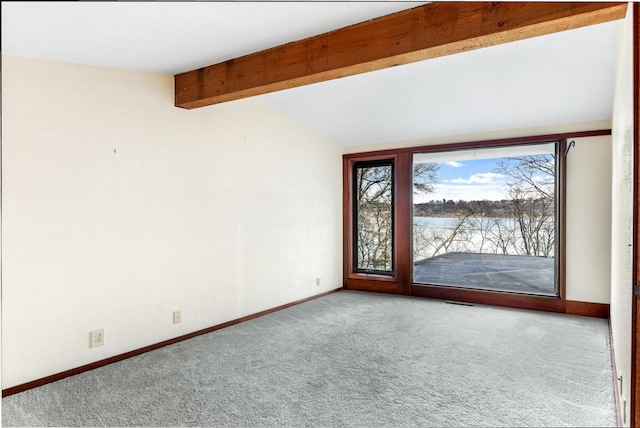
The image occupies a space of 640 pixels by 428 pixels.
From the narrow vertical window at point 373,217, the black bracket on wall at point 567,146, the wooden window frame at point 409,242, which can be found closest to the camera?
the black bracket on wall at point 567,146

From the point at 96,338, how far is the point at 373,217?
3.73 m

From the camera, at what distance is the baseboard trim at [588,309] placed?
4062mm

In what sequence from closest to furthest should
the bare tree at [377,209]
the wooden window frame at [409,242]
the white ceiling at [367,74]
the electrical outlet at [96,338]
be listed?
the white ceiling at [367,74]
the electrical outlet at [96,338]
the wooden window frame at [409,242]
the bare tree at [377,209]

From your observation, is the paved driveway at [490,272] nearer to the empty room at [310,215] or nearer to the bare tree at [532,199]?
the empty room at [310,215]

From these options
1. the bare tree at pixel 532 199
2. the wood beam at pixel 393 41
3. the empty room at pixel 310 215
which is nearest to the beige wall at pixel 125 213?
the empty room at pixel 310 215

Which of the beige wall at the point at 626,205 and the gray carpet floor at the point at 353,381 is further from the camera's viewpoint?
the gray carpet floor at the point at 353,381

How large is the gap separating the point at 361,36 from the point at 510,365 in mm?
2515

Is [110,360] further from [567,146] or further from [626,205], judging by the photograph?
[567,146]

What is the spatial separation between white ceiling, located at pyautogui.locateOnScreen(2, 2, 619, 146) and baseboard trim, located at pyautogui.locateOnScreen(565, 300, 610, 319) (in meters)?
1.93

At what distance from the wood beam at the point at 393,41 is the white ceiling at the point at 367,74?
8cm

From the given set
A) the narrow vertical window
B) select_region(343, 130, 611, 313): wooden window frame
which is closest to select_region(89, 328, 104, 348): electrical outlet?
select_region(343, 130, 611, 313): wooden window frame

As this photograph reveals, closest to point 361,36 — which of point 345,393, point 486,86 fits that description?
point 486,86

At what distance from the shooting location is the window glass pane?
4605mm

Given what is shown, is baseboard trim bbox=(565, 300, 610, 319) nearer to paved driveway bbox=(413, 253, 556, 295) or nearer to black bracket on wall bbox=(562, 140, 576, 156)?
paved driveway bbox=(413, 253, 556, 295)
